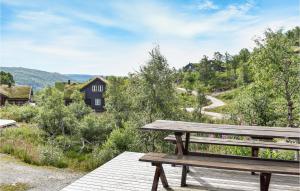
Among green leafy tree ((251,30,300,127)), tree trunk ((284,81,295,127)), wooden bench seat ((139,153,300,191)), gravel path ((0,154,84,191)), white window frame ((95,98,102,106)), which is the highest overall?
green leafy tree ((251,30,300,127))

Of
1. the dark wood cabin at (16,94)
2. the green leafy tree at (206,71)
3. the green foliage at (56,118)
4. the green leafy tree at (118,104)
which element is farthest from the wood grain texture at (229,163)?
the green leafy tree at (206,71)

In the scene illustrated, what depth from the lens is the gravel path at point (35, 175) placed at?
7941mm

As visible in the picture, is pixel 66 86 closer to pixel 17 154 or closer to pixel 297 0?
pixel 17 154

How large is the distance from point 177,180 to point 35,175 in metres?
4.41

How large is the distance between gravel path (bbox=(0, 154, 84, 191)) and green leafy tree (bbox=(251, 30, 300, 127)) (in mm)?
7763

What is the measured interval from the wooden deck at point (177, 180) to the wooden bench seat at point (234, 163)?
70cm

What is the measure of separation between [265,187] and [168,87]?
836cm

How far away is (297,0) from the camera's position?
361 inches

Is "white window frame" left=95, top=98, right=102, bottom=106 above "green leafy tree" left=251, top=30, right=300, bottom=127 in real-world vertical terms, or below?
below

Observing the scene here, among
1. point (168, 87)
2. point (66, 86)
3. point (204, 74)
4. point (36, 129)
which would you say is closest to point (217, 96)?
point (204, 74)

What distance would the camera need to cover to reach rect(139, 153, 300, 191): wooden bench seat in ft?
13.9

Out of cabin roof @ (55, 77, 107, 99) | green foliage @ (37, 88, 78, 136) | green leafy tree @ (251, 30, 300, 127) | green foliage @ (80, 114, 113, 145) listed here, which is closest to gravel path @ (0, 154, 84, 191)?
green leafy tree @ (251, 30, 300, 127)

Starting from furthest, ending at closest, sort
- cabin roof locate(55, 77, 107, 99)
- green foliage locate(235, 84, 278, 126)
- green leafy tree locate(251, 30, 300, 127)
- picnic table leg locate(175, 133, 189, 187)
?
cabin roof locate(55, 77, 107, 99) < green foliage locate(235, 84, 278, 126) < green leafy tree locate(251, 30, 300, 127) < picnic table leg locate(175, 133, 189, 187)

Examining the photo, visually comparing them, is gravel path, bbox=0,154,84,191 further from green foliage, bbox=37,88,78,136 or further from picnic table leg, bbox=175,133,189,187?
green foliage, bbox=37,88,78,136
